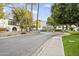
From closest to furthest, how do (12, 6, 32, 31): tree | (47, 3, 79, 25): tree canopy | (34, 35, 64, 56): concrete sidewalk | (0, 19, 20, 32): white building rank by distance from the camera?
1. (34, 35, 64, 56): concrete sidewalk
2. (47, 3, 79, 25): tree canopy
3. (0, 19, 20, 32): white building
4. (12, 6, 32, 31): tree

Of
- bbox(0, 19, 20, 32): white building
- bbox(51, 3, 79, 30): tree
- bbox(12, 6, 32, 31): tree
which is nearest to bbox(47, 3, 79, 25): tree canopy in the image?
bbox(51, 3, 79, 30): tree

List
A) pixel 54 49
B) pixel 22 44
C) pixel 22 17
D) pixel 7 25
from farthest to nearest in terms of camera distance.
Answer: pixel 22 17 < pixel 22 44 < pixel 7 25 < pixel 54 49

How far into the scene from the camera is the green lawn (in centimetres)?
658

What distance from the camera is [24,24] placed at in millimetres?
7531

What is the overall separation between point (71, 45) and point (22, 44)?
1181 mm

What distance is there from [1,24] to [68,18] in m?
1.61

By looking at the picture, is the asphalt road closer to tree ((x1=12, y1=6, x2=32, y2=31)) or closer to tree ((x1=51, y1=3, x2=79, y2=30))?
tree ((x1=12, y1=6, x2=32, y2=31))

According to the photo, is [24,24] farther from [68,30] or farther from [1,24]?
[68,30]

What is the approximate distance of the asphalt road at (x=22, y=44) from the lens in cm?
676

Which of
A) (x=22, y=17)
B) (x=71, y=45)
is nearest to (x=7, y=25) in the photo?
(x=22, y=17)

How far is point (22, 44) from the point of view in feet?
24.0

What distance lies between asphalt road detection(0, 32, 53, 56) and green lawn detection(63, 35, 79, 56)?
476mm

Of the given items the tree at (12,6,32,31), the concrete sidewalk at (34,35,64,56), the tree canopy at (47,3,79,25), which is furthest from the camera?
the tree at (12,6,32,31)

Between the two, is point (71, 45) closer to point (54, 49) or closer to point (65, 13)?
point (54, 49)
